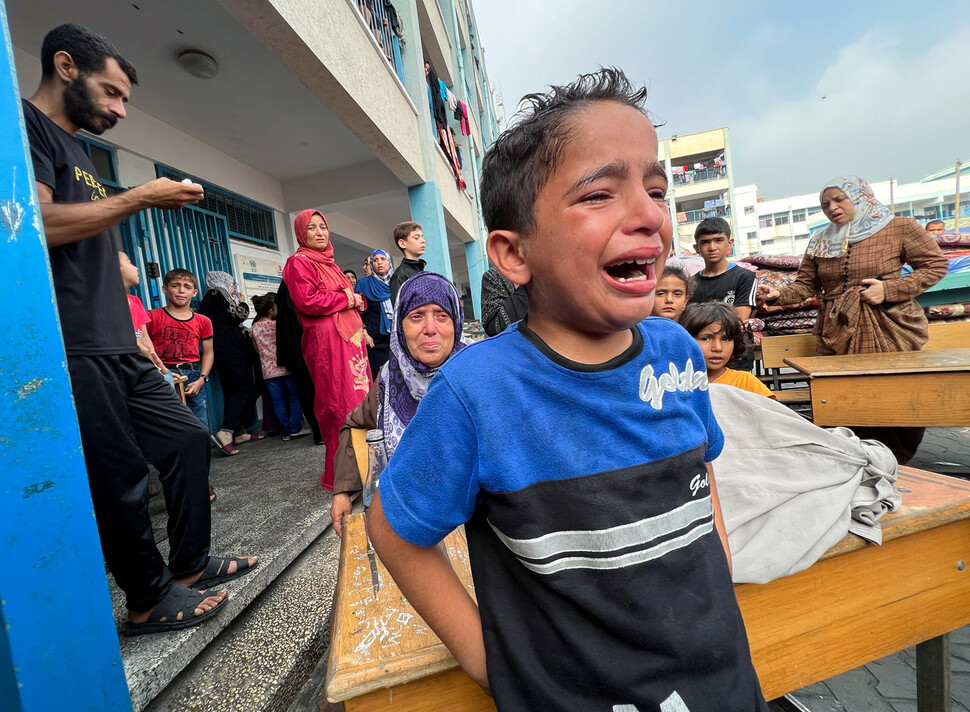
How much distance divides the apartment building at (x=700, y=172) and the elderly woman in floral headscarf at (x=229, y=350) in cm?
3525

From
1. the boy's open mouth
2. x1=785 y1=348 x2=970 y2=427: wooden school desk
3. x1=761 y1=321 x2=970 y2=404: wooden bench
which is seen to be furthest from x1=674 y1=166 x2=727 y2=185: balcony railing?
the boy's open mouth

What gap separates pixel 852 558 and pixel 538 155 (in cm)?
121

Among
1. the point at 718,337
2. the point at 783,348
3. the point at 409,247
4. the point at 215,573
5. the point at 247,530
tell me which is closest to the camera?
the point at 215,573

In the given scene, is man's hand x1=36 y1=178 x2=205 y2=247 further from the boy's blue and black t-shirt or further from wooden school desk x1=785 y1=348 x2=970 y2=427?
wooden school desk x1=785 y1=348 x2=970 y2=427

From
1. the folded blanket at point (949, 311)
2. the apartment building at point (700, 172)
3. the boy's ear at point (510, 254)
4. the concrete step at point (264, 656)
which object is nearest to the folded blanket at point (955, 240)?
the folded blanket at point (949, 311)

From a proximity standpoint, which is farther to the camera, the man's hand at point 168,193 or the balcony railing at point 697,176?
the balcony railing at point 697,176

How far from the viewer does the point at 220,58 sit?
3896 mm

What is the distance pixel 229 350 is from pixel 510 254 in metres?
4.77

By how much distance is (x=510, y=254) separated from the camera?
713 mm

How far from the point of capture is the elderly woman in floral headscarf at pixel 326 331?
2992 mm

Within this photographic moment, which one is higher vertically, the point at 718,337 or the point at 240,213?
the point at 240,213

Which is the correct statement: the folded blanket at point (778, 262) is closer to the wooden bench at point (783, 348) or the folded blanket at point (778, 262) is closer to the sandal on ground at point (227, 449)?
the wooden bench at point (783, 348)

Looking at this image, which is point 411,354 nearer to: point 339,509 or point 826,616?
point 339,509

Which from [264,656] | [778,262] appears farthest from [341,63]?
[778,262]
